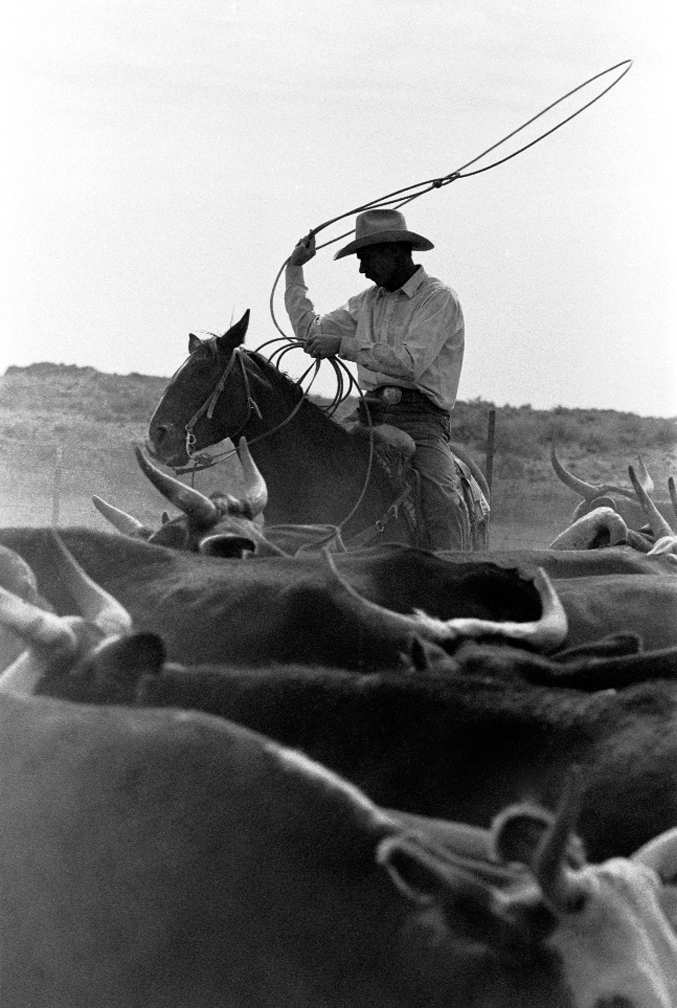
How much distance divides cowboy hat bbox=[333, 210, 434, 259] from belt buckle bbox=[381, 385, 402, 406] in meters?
0.89

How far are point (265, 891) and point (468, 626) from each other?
5.85 feet

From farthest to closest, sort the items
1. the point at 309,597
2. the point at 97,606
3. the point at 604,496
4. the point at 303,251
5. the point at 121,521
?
the point at 604,496 → the point at 303,251 → the point at 121,521 → the point at 309,597 → the point at 97,606

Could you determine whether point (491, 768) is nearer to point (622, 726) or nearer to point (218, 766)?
point (622, 726)

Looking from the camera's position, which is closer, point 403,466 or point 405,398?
point 403,466

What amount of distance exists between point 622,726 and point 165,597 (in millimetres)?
2297

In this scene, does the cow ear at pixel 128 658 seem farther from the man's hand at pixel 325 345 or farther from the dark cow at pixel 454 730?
the man's hand at pixel 325 345

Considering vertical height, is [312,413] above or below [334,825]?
above

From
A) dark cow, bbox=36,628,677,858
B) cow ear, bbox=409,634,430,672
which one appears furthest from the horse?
dark cow, bbox=36,628,677,858

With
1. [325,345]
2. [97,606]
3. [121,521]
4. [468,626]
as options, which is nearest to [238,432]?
[325,345]

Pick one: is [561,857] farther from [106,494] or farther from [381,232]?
[106,494]

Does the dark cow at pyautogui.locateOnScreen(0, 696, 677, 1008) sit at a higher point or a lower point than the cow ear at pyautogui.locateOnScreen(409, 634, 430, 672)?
lower

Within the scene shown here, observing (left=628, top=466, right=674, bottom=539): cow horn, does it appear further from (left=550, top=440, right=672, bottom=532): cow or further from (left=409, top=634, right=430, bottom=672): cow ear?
(left=409, top=634, right=430, bottom=672): cow ear

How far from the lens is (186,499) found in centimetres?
670

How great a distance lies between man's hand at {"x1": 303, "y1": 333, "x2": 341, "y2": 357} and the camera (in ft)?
29.4
